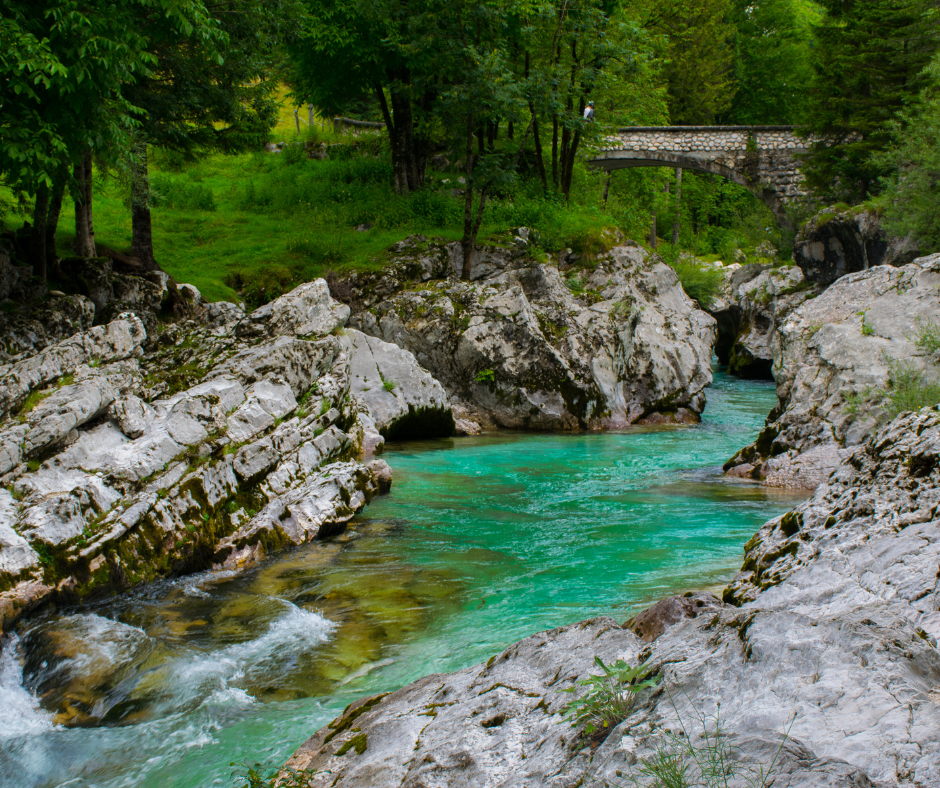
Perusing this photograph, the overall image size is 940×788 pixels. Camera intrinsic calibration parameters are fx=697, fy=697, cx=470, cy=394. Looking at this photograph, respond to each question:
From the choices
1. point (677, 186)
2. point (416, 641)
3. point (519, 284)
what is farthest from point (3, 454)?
point (677, 186)

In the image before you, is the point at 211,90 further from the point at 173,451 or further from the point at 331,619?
the point at 331,619

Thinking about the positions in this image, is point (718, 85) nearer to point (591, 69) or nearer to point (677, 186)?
point (677, 186)

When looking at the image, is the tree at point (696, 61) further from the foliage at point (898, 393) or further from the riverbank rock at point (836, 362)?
the foliage at point (898, 393)

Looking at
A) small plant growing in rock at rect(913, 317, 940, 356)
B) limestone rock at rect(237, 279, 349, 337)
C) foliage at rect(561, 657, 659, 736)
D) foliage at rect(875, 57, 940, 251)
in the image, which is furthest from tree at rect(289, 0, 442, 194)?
foliage at rect(561, 657, 659, 736)

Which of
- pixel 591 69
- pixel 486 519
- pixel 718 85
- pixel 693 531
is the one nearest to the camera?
pixel 693 531

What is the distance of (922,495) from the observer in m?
4.54

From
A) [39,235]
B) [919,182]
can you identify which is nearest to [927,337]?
[39,235]

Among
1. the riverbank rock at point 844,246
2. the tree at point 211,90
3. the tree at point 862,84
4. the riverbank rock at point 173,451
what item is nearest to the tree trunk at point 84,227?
the tree at point 211,90

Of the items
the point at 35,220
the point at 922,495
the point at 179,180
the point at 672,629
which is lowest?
the point at 672,629

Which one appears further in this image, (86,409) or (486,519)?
(486,519)

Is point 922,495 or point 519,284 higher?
point 519,284

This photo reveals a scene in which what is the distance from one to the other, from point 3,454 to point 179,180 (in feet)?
82.6

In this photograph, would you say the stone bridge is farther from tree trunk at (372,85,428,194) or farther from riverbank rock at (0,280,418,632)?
riverbank rock at (0,280,418,632)

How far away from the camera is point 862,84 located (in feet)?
102
